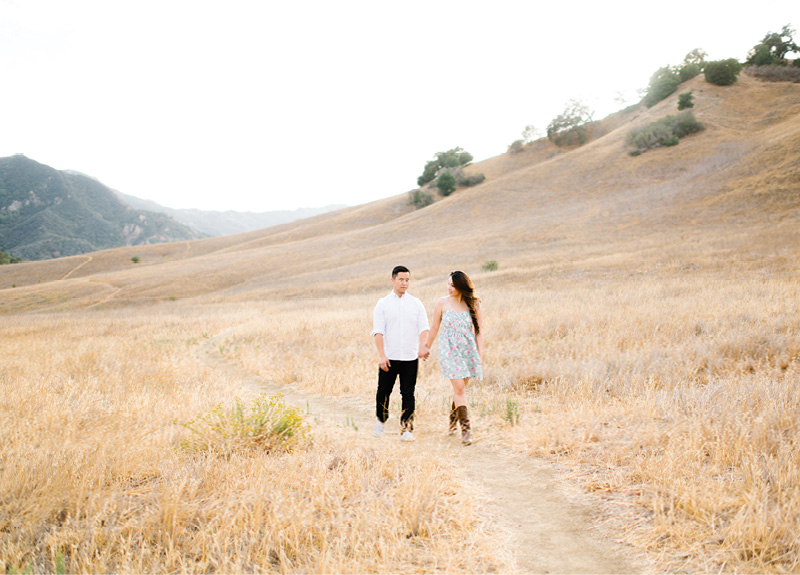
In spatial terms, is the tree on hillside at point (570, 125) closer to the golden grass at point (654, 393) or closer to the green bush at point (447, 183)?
the green bush at point (447, 183)

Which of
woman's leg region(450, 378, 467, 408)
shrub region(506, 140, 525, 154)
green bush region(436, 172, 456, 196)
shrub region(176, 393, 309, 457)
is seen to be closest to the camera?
shrub region(176, 393, 309, 457)

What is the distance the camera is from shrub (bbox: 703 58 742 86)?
58.1m

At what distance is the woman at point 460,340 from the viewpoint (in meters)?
5.95

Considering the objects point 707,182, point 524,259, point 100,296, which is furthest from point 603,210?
point 100,296

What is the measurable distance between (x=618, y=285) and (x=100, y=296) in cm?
4758

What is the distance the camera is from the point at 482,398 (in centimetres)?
755

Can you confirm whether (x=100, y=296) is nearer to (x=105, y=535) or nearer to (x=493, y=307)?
(x=493, y=307)

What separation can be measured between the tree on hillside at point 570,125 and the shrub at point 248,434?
289ft

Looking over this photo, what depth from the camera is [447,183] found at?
74688 mm

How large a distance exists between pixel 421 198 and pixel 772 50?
60.5 meters

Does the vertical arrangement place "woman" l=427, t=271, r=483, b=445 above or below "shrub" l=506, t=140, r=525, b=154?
below

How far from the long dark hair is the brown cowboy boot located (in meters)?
1.16

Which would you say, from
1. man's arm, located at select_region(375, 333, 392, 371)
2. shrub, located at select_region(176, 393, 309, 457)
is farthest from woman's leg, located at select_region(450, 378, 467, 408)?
shrub, located at select_region(176, 393, 309, 457)

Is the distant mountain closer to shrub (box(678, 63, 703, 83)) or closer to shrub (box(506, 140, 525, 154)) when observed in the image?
shrub (box(506, 140, 525, 154))
